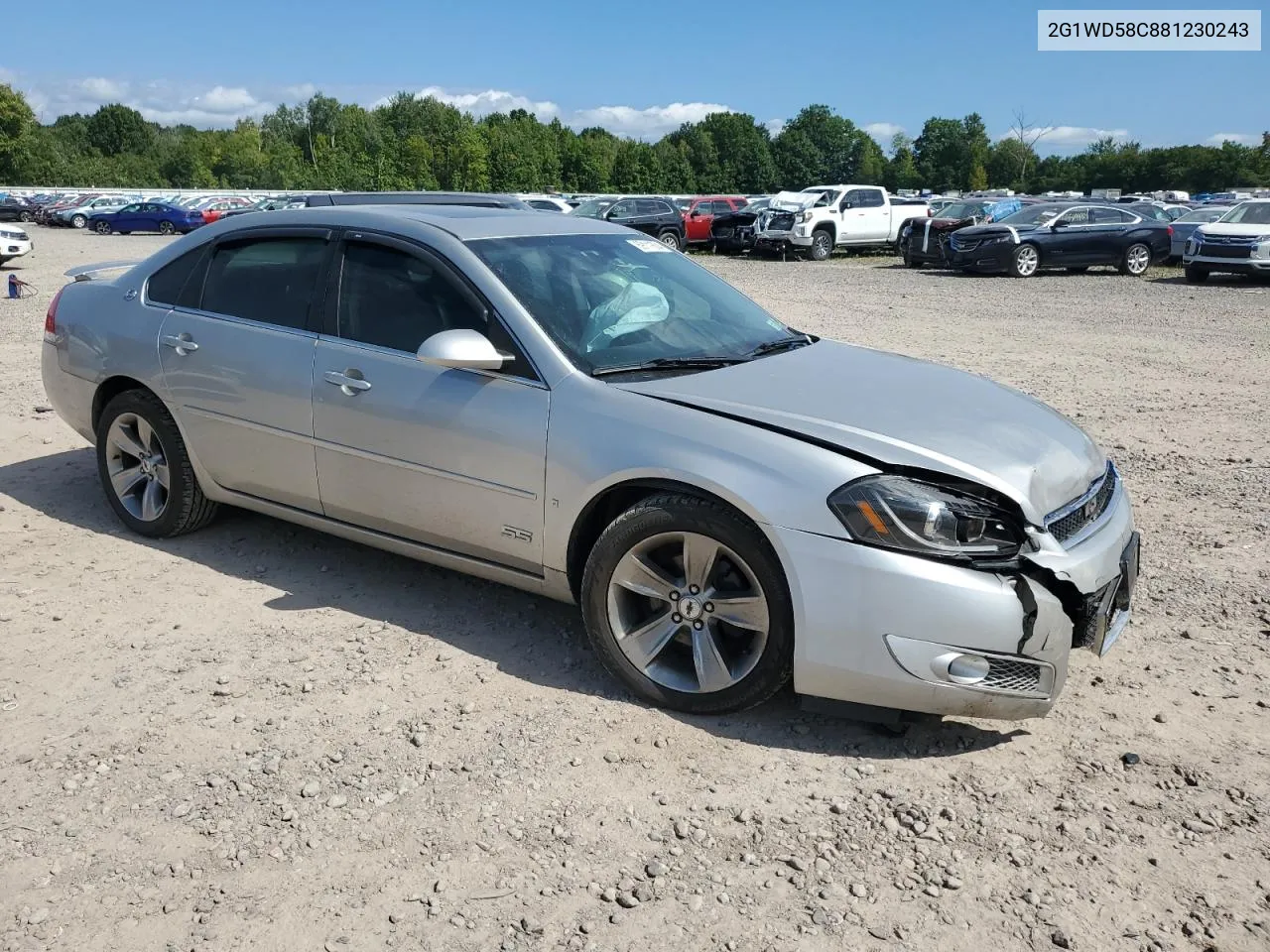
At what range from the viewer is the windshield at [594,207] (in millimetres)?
29392

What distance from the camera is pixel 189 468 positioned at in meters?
5.11

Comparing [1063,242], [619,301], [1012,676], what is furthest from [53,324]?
[1063,242]

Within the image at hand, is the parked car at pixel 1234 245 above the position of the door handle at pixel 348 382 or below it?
above

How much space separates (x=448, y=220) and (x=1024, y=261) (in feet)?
67.5

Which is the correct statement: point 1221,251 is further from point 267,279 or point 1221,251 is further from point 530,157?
point 530,157

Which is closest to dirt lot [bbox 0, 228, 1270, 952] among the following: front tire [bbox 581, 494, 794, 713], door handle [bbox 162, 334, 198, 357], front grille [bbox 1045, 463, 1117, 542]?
front tire [bbox 581, 494, 794, 713]

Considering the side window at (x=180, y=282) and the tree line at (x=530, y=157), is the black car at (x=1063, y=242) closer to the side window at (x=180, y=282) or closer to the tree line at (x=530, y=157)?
the side window at (x=180, y=282)

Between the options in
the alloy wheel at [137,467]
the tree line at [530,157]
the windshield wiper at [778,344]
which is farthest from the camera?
the tree line at [530,157]

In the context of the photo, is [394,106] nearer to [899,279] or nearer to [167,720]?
[899,279]

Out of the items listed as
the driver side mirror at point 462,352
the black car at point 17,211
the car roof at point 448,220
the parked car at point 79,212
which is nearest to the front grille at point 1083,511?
the driver side mirror at point 462,352

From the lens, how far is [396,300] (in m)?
4.41

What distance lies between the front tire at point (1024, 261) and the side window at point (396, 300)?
20.5 m

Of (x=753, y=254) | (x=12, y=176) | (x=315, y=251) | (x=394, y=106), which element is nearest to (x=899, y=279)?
(x=753, y=254)

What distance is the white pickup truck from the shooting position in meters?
28.2
